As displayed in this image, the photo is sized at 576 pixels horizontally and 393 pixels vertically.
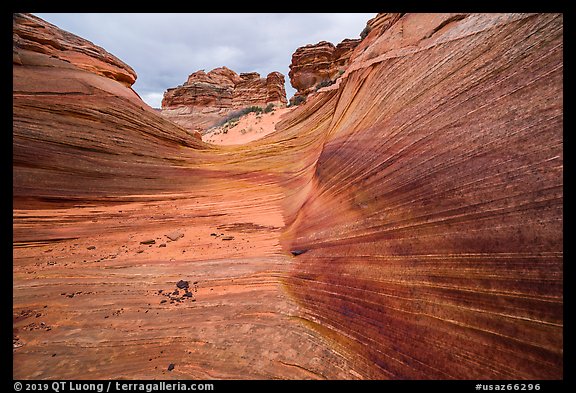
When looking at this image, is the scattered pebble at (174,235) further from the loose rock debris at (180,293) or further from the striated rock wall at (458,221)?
the striated rock wall at (458,221)

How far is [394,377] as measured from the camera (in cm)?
191

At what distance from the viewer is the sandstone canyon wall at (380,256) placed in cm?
167

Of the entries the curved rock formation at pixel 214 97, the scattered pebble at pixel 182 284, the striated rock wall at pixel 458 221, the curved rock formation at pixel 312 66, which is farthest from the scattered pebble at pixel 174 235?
the curved rock formation at pixel 214 97

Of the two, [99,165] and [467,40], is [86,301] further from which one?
[467,40]

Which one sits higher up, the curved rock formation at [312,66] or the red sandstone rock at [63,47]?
the curved rock formation at [312,66]

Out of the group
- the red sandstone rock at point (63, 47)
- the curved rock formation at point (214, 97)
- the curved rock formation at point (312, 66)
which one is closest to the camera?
the red sandstone rock at point (63, 47)

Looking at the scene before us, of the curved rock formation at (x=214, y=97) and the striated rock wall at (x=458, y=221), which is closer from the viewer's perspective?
the striated rock wall at (x=458, y=221)

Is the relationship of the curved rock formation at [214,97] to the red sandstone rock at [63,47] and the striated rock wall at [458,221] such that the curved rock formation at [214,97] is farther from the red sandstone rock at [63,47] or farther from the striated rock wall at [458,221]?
the striated rock wall at [458,221]

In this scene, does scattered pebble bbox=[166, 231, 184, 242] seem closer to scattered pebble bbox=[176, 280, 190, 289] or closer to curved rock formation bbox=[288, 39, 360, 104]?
scattered pebble bbox=[176, 280, 190, 289]

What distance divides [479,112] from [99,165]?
7.50 meters

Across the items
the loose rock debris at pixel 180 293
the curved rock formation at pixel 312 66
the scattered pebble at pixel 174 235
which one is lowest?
the loose rock debris at pixel 180 293

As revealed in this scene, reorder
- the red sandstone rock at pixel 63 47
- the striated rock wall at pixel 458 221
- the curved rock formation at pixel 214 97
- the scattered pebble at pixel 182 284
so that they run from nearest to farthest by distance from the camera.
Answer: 1. the striated rock wall at pixel 458 221
2. the scattered pebble at pixel 182 284
3. the red sandstone rock at pixel 63 47
4. the curved rock formation at pixel 214 97

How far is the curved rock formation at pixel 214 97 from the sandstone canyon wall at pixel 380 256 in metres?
36.5
